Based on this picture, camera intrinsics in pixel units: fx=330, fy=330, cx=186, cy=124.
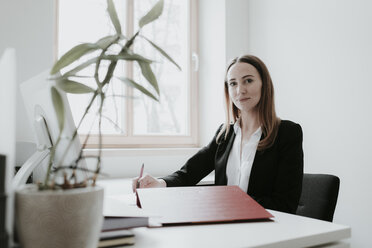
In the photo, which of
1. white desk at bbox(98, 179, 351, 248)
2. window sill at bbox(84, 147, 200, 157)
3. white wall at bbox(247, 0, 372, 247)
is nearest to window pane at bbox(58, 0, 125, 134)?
window sill at bbox(84, 147, 200, 157)

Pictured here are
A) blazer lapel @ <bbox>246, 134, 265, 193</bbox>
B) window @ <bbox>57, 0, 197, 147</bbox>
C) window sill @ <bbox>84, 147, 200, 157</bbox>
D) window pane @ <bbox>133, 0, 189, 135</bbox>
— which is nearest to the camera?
blazer lapel @ <bbox>246, 134, 265, 193</bbox>

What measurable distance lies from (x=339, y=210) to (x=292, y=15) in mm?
1382

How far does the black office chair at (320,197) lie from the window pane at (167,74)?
1634 mm

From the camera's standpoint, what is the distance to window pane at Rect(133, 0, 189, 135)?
275 cm

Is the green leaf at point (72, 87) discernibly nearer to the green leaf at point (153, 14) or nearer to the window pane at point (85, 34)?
the green leaf at point (153, 14)

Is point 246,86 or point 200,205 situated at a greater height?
point 246,86

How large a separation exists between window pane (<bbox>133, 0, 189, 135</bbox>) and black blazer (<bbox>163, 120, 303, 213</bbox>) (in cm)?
113

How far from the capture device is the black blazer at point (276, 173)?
1.33 m

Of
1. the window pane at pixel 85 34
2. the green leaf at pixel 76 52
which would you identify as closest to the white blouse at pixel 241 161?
the window pane at pixel 85 34

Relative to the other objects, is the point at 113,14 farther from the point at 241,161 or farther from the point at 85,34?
the point at 85,34

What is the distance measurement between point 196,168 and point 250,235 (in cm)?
106

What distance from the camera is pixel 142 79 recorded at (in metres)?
2.74

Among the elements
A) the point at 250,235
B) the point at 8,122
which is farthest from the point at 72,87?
the point at 250,235

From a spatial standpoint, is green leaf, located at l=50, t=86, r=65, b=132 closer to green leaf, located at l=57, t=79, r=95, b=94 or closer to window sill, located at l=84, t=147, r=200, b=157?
green leaf, located at l=57, t=79, r=95, b=94
